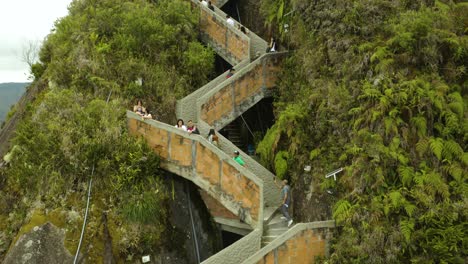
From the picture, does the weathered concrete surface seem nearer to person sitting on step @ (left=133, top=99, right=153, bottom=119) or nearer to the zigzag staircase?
the zigzag staircase

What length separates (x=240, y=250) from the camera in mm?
11672

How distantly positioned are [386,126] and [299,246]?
3.92 metres

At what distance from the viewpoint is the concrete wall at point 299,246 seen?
10828 mm

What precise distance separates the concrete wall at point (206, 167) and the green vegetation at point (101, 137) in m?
0.48

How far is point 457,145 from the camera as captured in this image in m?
10.9

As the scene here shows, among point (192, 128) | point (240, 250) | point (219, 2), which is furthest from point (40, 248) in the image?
point (219, 2)

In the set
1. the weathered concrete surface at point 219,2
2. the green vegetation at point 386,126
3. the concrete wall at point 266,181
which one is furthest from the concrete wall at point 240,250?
the weathered concrete surface at point 219,2

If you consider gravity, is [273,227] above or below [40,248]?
above

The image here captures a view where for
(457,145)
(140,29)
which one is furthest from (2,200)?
(457,145)

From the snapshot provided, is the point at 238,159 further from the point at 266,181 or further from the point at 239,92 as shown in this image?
the point at 239,92

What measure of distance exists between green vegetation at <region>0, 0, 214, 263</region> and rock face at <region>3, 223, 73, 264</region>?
25cm

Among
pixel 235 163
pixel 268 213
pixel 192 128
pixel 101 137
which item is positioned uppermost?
pixel 192 128

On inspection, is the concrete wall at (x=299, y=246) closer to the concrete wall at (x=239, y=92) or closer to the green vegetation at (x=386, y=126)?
the green vegetation at (x=386, y=126)

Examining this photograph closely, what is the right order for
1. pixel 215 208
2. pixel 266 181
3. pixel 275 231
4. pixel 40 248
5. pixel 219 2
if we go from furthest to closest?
pixel 219 2
pixel 215 208
pixel 266 181
pixel 275 231
pixel 40 248
